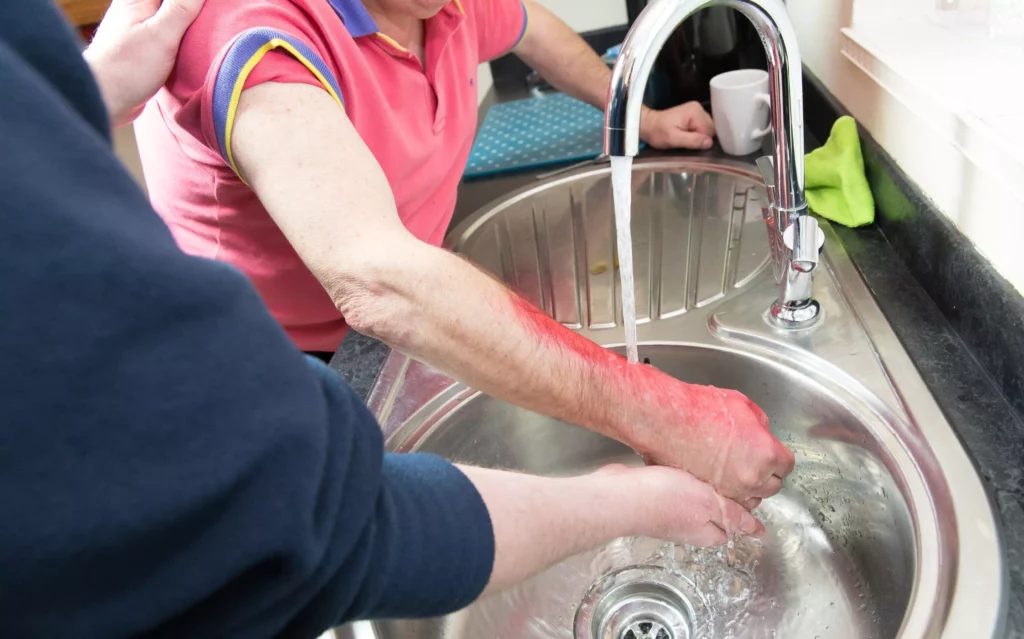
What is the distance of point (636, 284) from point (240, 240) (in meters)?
0.51

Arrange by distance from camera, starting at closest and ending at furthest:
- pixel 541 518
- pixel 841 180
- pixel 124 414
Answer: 1. pixel 124 414
2. pixel 541 518
3. pixel 841 180

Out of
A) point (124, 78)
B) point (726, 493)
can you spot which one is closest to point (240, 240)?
point (124, 78)

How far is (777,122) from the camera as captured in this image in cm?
64

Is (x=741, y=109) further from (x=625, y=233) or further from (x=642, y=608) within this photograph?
(x=642, y=608)

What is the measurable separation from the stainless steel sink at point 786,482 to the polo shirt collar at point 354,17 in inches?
13.6

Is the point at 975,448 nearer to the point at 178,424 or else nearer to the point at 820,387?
the point at 820,387

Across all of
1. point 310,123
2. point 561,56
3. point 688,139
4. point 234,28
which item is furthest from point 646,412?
point 561,56

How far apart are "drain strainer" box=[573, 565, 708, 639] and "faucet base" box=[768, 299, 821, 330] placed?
0.28 m

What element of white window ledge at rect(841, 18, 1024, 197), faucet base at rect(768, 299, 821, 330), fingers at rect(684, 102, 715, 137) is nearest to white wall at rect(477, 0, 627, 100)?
fingers at rect(684, 102, 715, 137)

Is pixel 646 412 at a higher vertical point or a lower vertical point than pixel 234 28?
lower

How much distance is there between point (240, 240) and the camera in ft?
2.73

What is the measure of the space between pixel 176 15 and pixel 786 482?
76cm

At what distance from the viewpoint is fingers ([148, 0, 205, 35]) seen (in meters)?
0.65

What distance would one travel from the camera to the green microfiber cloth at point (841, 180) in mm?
806
